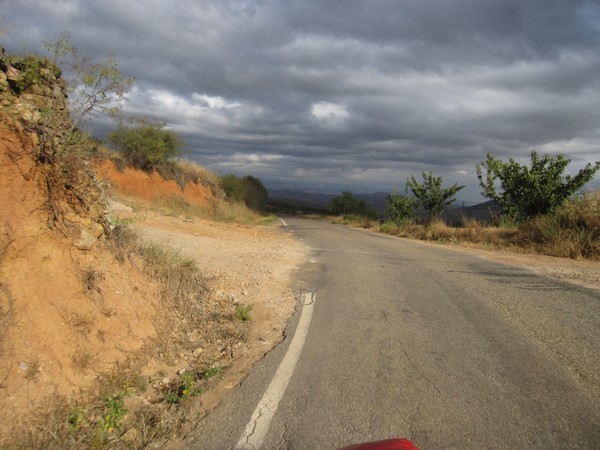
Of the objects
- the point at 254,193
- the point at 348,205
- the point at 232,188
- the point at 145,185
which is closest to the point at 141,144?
the point at 145,185

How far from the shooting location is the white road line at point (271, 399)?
3119 millimetres

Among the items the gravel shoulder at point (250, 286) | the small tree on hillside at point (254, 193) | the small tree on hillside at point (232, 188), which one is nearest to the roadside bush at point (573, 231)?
the gravel shoulder at point (250, 286)

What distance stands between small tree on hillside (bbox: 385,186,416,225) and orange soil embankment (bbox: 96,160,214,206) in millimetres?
14631

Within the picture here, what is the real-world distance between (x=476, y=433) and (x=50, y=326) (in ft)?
12.3

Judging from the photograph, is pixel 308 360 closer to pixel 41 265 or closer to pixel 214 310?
pixel 214 310

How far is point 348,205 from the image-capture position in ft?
162

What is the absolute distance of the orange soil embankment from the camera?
21484 mm

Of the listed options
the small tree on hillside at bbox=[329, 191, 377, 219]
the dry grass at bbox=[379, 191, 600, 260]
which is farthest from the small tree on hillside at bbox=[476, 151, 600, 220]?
the small tree on hillside at bbox=[329, 191, 377, 219]

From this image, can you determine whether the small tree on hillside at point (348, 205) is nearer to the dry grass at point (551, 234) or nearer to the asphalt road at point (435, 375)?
the dry grass at point (551, 234)

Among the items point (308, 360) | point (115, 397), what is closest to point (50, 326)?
point (115, 397)

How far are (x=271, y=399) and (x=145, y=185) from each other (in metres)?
21.6

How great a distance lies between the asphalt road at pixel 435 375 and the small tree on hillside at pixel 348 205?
4124 cm

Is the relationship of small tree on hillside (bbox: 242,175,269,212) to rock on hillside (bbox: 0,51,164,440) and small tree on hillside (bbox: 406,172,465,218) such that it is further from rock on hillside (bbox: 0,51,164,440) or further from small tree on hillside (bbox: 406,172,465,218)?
rock on hillside (bbox: 0,51,164,440)

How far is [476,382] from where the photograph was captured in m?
3.97
